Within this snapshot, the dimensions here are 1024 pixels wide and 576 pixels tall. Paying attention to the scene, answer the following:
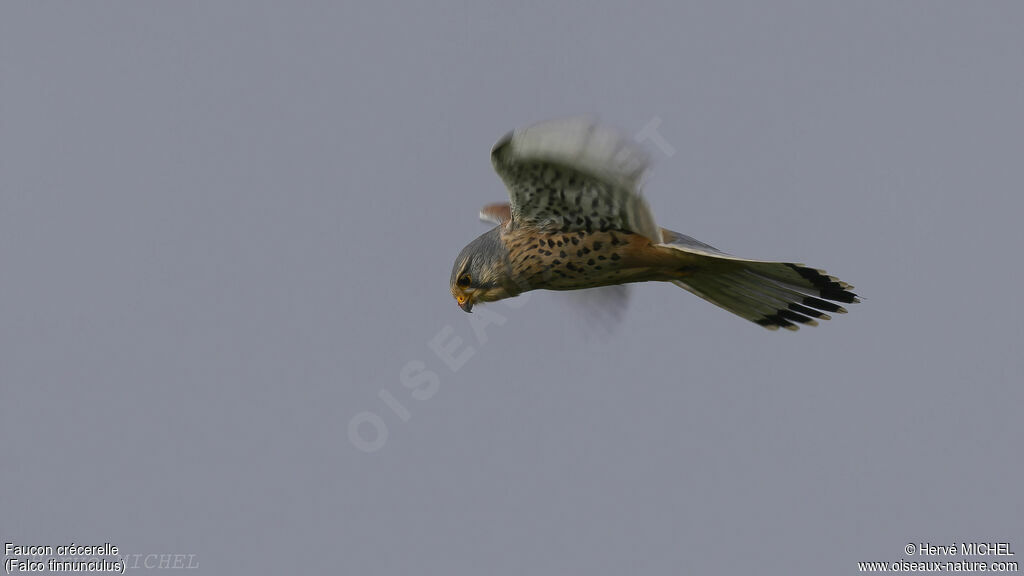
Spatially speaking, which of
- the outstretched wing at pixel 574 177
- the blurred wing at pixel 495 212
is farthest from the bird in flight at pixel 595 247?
the blurred wing at pixel 495 212

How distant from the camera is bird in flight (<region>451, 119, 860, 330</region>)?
6660 mm

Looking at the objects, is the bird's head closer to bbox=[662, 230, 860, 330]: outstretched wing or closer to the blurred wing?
the blurred wing

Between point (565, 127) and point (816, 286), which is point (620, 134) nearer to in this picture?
point (565, 127)

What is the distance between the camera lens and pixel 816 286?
24.2 feet

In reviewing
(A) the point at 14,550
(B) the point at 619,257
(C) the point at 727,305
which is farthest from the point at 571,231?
(A) the point at 14,550

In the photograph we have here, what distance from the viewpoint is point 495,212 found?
880 cm

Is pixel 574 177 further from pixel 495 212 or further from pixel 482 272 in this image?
pixel 495 212

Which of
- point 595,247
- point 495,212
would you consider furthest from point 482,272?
point 495,212

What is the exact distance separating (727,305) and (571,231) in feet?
4.70

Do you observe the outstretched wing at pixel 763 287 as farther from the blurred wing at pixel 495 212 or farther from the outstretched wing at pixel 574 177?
the blurred wing at pixel 495 212

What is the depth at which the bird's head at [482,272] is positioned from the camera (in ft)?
25.1

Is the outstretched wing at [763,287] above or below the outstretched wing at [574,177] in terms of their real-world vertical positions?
below

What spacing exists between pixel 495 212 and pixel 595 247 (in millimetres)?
1748

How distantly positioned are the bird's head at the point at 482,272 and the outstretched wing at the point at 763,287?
124 centimetres
